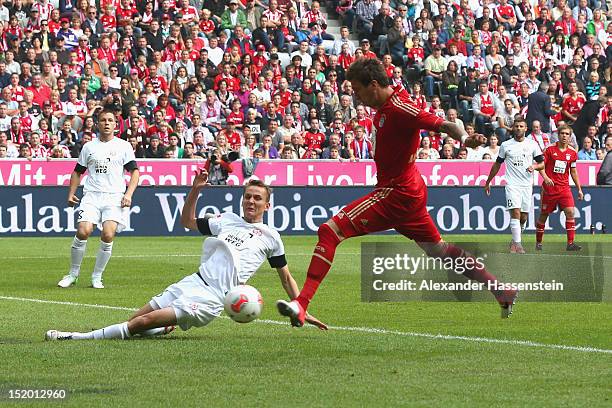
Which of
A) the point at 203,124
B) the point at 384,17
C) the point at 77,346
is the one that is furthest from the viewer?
the point at 384,17

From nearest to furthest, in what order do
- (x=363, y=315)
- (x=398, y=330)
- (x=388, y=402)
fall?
(x=388, y=402) < (x=398, y=330) < (x=363, y=315)

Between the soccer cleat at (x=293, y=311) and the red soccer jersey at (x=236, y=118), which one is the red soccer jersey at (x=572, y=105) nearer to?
the red soccer jersey at (x=236, y=118)

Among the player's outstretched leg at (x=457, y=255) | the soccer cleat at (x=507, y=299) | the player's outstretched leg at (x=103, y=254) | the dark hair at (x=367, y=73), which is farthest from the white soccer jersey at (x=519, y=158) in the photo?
the dark hair at (x=367, y=73)

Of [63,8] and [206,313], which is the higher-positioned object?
[63,8]

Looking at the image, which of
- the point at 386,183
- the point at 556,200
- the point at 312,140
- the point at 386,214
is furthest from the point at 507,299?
the point at 312,140

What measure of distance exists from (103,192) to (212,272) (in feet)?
22.0

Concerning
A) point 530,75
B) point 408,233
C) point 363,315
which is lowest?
point 363,315

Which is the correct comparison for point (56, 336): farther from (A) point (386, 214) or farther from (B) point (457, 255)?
(B) point (457, 255)

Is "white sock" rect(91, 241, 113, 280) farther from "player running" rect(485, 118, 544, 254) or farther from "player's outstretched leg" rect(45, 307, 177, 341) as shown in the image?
"player running" rect(485, 118, 544, 254)

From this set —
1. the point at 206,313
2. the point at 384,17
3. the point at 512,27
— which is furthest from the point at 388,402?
the point at 512,27

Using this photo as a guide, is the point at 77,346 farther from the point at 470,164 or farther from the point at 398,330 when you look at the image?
the point at 470,164

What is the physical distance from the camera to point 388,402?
7.41 m

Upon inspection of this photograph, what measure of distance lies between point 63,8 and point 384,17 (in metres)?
9.02

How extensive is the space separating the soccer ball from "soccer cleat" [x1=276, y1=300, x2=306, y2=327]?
0.63 ft
